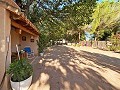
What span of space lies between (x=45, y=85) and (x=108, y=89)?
2.14 metres

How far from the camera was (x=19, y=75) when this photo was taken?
6262mm

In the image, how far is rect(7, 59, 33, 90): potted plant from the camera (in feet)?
20.0

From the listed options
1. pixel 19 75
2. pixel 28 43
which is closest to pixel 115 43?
pixel 28 43

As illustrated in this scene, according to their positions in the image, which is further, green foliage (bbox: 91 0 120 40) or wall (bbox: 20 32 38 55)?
green foliage (bbox: 91 0 120 40)

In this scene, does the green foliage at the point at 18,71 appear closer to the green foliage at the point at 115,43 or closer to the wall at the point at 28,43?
the wall at the point at 28,43

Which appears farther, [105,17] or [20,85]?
[105,17]

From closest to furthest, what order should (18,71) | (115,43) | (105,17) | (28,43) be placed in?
(18,71)
(28,43)
(115,43)
(105,17)

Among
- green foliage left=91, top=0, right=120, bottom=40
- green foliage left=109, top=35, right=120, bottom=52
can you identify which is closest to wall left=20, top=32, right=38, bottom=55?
green foliage left=109, top=35, right=120, bottom=52

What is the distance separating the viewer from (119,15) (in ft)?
107

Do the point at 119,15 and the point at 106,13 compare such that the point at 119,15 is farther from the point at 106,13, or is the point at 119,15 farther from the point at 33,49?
the point at 33,49

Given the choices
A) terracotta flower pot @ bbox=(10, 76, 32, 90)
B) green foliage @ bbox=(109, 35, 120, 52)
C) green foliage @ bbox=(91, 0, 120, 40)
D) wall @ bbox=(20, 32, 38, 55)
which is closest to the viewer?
terracotta flower pot @ bbox=(10, 76, 32, 90)

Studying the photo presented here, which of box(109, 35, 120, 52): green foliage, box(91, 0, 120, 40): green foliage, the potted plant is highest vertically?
box(91, 0, 120, 40): green foliage

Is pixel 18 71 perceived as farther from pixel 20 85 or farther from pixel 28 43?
pixel 28 43

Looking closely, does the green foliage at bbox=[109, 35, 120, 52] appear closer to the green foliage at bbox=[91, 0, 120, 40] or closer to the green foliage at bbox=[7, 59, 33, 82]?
the green foliage at bbox=[91, 0, 120, 40]
